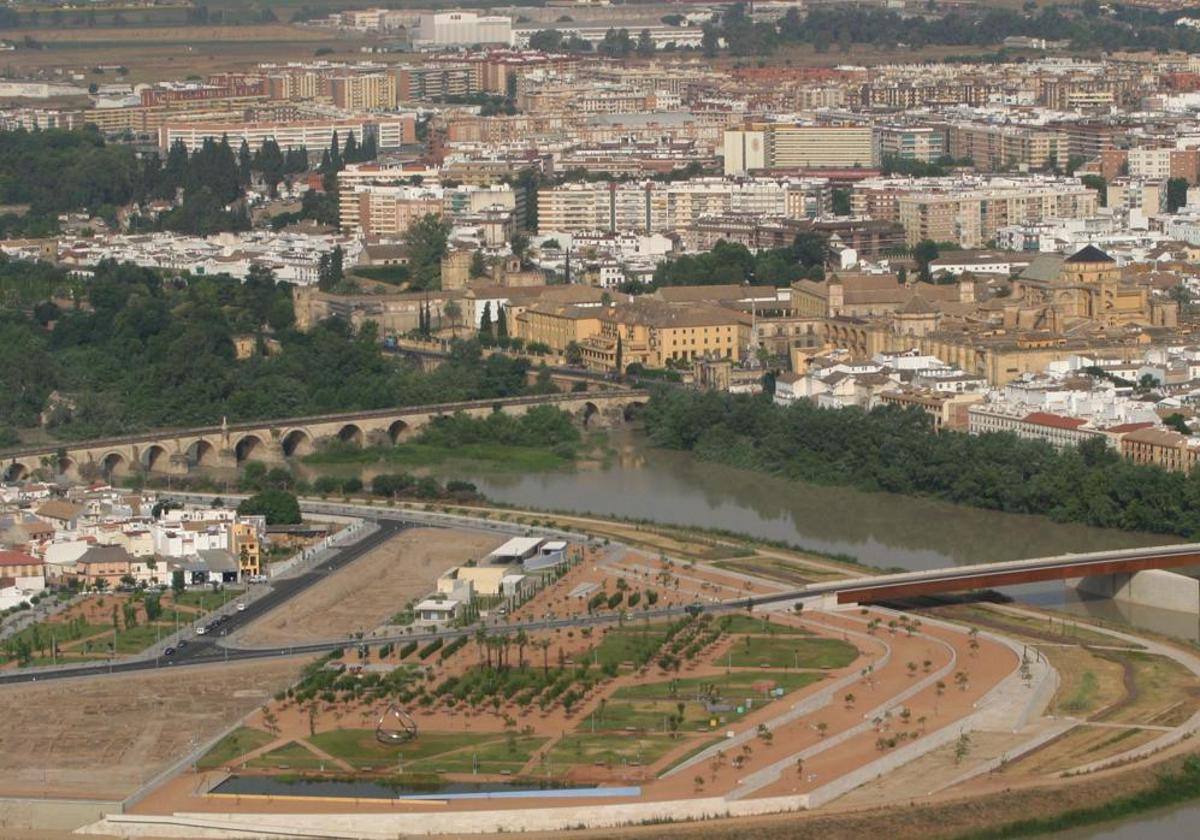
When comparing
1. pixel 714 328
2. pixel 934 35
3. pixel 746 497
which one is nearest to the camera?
pixel 746 497

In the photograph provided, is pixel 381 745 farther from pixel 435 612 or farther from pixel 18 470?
pixel 18 470

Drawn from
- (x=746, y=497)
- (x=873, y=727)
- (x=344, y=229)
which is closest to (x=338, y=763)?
(x=873, y=727)

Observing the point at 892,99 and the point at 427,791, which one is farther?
the point at 892,99

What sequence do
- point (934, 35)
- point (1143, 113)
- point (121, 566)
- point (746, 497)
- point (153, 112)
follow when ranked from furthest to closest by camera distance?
point (934, 35) → point (153, 112) → point (1143, 113) → point (746, 497) → point (121, 566)

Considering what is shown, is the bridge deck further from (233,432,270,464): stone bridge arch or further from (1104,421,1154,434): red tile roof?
(233,432,270,464): stone bridge arch

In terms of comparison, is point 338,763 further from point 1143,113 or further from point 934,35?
point 934,35

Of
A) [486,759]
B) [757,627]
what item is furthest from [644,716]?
[757,627]

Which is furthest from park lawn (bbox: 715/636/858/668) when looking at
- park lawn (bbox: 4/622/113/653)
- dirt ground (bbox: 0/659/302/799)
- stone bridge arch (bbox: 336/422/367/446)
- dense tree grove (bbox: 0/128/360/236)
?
dense tree grove (bbox: 0/128/360/236)
